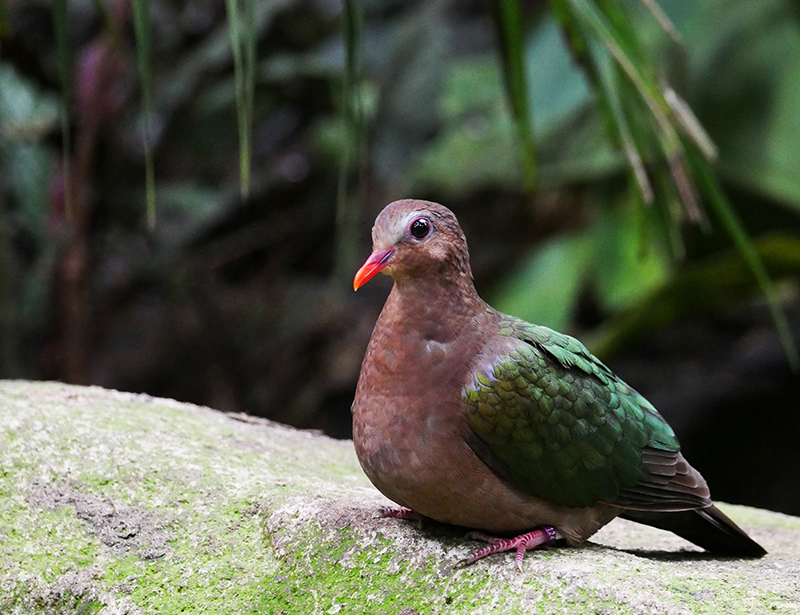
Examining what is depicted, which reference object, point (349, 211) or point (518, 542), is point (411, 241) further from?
point (349, 211)

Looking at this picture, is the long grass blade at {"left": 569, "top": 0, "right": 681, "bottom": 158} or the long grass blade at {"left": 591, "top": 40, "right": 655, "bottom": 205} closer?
the long grass blade at {"left": 569, "top": 0, "right": 681, "bottom": 158}

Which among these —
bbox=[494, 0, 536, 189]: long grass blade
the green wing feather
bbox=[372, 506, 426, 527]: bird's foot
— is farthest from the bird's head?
bbox=[372, 506, 426, 527]: bird's foot

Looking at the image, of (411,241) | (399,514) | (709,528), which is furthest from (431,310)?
(709,528)

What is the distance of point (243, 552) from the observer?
2.75 m

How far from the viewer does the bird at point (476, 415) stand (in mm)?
2574

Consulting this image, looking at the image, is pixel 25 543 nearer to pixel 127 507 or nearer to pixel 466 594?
pixel 127 507

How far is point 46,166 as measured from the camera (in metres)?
6.67

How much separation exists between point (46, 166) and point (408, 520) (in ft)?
16.2

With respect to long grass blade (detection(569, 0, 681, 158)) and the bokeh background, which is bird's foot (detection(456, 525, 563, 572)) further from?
the bokeh background

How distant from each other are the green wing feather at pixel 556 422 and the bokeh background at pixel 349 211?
273cm

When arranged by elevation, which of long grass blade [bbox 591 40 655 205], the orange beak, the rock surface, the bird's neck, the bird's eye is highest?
long grass blade [bbox 591 40 655 205]

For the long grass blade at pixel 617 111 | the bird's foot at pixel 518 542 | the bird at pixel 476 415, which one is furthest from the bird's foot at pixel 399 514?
the long grass blade at pixel 617 111

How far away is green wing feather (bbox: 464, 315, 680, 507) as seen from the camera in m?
2.60

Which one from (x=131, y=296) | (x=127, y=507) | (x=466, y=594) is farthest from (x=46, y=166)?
(x=466, y=594)
